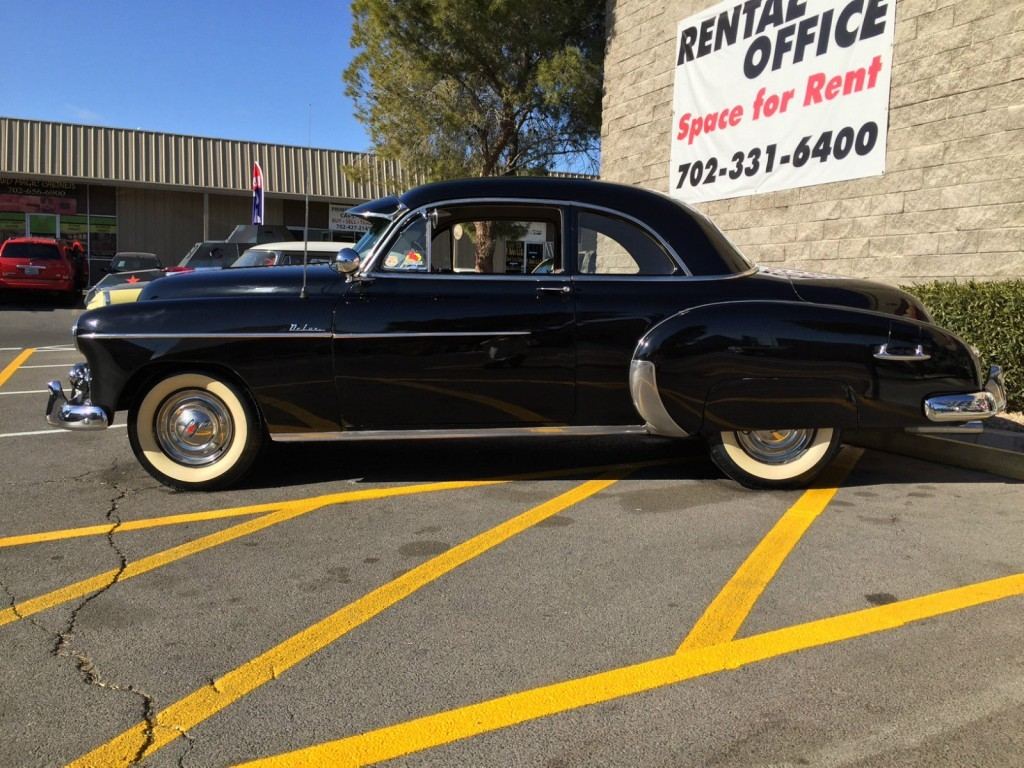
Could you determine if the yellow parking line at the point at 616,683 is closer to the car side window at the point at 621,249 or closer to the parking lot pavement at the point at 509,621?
the parking lot pavement at the point at 509,621

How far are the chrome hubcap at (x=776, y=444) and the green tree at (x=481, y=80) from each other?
11932mm

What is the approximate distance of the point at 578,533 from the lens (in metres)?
4.22

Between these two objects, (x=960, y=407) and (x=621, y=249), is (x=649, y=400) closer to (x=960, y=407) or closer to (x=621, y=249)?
(x=621, y=249)

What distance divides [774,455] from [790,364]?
659 mm

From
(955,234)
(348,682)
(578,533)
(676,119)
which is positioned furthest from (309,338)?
(676,119)

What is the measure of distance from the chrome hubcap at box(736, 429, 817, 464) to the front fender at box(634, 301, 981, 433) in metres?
0.25

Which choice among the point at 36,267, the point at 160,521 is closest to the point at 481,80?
the point at 36,267

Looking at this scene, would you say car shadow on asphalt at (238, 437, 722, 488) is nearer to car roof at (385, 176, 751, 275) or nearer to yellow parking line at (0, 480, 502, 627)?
yellow parking line at (0, 480, 502, 627)

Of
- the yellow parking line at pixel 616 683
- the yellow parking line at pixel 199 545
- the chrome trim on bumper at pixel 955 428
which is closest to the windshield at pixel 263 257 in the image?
the yellow parking line at pixel 199 545

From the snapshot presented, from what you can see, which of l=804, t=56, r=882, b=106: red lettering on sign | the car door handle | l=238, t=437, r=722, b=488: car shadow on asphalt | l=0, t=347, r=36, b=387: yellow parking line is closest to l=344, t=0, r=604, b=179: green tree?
l=804, t=56, r=882, b=106: red lettering on sign

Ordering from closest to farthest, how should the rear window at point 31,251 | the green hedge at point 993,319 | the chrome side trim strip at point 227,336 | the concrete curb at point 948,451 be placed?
1. the chrome side trim strip at point 227,336
2. the concrete curb at point 948,451
3. the green hedge at point 993,319
4. the rear window at point 31,251

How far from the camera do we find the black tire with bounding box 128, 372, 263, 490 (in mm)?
4836

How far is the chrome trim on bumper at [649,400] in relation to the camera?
4.71m

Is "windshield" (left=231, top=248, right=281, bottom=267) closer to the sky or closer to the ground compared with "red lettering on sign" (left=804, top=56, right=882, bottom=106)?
closer to the ground
